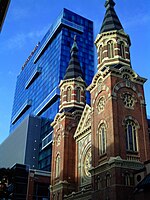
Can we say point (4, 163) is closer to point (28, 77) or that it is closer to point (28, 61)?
point (28, 77)

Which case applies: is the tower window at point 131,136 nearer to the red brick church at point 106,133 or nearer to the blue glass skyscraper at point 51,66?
the red brick church at point 106,133

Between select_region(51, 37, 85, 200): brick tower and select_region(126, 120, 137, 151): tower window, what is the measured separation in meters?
12.2

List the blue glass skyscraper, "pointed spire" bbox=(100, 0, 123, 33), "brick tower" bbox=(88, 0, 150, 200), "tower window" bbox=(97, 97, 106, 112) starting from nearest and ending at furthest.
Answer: "brick tower" bbox=(88, 0, 150, 200)
"tower window" bbox=(97, 97, 106, 112)
"pointed spire" bbox=(100, 0, 123, 33)
the blue glass skyscraper

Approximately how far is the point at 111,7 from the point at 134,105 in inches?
691

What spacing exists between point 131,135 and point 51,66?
2954 inches

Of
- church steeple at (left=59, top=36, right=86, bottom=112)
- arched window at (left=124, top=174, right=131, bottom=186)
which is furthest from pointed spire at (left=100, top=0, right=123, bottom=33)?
arched window at (left=124, top=174, right=131, bottom=186)

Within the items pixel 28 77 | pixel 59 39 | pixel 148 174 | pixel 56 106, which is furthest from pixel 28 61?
pixel 148 174

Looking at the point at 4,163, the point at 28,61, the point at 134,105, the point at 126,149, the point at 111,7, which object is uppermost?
the point at 28,61

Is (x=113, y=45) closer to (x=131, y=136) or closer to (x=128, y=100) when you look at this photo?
(x=128, y=100)

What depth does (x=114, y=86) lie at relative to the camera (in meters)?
38.0

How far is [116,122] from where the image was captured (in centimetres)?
3600

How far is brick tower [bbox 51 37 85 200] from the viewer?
44816 mm

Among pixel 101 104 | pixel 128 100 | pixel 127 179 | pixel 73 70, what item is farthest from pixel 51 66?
pixel 127 179

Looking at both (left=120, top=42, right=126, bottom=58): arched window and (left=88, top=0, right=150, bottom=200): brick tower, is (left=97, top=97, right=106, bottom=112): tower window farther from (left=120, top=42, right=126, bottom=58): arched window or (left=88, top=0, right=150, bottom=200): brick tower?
(left=120, top=42, right=126, bottom=58): arched window
